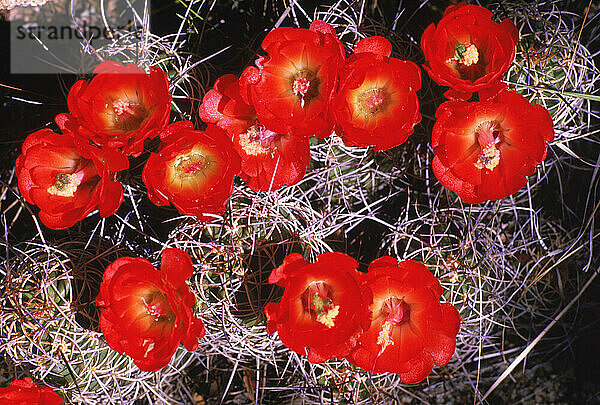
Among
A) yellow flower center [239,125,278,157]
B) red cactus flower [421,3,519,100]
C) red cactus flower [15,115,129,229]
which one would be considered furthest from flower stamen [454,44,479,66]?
red cactus flower [15,115,129,229]

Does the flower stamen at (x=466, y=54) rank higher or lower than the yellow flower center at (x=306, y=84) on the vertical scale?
higher

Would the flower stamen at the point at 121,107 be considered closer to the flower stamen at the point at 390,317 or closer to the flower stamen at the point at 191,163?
the flower stamen at the point at 191,163

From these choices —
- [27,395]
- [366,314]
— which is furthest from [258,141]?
[27,395]

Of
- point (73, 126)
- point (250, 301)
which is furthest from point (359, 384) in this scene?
point (73, 126)

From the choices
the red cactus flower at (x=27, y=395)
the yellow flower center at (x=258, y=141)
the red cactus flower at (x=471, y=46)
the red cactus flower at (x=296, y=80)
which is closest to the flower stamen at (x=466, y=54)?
the red cactus flower at (x=471, y=46)

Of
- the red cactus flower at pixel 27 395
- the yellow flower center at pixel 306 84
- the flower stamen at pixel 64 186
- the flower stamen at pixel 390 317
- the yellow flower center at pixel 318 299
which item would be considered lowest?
the red cactus flower at pixel 27 395

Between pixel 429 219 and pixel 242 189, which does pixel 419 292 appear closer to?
pixel 429 219
